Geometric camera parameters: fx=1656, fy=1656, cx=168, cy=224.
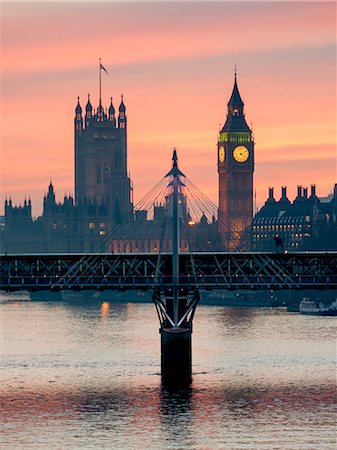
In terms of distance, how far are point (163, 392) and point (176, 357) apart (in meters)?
5.13

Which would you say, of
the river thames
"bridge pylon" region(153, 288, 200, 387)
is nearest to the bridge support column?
"bridge pylon" region(153, 288, 200, 387)

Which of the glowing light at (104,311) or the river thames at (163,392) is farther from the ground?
the glowing light at (104,311)

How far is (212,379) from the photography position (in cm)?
9219

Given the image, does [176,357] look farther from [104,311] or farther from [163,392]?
[104,311]

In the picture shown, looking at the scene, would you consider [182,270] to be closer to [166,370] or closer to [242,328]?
[166,370]

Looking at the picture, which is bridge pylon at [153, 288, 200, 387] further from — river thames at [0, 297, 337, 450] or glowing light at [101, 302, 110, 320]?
glowing light at [101, 302, 110, 320]

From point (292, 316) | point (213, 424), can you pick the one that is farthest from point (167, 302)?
point (292, 316)

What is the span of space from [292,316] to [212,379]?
66.2 metres

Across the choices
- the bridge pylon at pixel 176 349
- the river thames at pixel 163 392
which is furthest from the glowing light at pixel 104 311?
the bridge pylon at pixel 176 349

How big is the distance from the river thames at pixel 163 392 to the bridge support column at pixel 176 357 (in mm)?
856

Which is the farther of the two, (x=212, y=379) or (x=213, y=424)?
(x=212, y=379)

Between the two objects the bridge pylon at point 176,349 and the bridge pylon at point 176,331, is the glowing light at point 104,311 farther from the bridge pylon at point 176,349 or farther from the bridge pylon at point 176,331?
the bridge pylon at point 176,349

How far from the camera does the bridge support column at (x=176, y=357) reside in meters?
91.2

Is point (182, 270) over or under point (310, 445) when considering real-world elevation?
over
